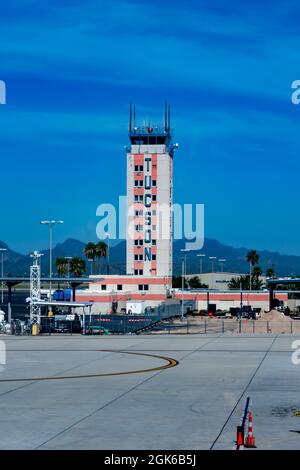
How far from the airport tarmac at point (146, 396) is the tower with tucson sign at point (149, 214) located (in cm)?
10111

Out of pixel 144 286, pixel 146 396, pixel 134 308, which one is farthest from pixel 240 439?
pixel 144 286

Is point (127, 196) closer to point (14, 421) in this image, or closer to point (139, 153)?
point (139, 153)

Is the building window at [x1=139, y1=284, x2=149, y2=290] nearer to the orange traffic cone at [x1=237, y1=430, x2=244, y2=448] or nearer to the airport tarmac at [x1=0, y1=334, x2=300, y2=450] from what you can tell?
the airport tarmac at [x1=0, y1=334, x2=300, y2=450]

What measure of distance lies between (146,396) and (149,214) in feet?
429

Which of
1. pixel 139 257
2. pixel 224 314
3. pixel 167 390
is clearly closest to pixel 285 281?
pixel 224 314

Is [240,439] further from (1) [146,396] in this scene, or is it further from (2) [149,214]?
(2) [149,214]

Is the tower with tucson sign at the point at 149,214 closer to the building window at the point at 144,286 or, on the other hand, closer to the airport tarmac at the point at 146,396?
the building window at the point at 144,286

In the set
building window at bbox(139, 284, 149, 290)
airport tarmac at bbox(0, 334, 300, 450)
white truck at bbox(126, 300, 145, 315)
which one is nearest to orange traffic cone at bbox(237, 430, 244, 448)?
airport tarmac at bbox(0, 334, 300, 450)

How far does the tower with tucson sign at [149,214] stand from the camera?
167 m

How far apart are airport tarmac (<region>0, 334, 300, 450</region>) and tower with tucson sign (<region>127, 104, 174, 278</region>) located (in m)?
101

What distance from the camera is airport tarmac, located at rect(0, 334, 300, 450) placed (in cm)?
2642

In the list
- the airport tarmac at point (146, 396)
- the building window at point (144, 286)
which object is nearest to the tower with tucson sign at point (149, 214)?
the building window at point (144, 286)

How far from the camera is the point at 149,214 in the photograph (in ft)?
548

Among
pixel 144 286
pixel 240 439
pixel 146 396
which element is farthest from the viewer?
pixel 144 286
